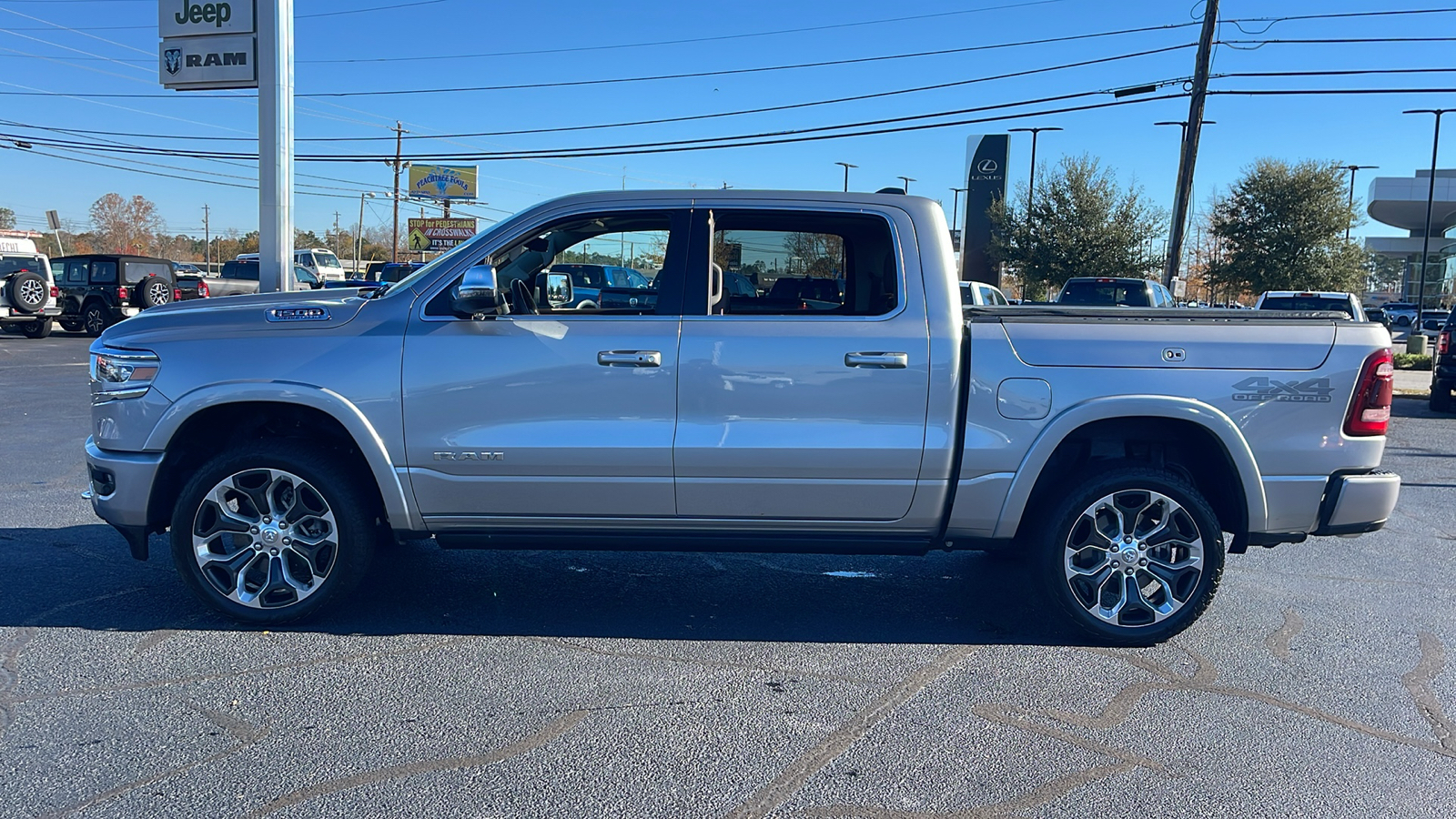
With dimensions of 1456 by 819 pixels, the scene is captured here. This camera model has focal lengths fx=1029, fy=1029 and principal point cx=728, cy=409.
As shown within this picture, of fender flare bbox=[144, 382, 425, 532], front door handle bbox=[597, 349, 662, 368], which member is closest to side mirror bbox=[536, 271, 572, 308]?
front door handle bbox=[597, 349, 662, 368]

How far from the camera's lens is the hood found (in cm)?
446

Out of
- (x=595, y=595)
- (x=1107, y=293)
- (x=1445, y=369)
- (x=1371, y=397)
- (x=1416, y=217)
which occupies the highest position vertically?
(x=1416, y=217)

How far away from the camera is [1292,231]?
106 ft

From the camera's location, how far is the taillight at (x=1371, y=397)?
4.32m

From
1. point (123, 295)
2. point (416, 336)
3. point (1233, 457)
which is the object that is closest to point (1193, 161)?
point (1233, 457)

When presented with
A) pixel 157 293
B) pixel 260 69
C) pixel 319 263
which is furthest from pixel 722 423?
pixel 319 263

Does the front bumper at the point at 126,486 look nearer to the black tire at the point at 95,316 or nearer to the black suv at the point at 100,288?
the black suv at the point at 100,288

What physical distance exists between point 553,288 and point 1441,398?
576 inches

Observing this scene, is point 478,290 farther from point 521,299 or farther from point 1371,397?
point 1371,397

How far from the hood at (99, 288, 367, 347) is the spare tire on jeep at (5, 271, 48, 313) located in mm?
22508

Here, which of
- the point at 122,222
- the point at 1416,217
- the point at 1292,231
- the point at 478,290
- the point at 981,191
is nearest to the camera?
the point at 478,290

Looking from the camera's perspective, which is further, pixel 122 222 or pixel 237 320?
pixel 122 222

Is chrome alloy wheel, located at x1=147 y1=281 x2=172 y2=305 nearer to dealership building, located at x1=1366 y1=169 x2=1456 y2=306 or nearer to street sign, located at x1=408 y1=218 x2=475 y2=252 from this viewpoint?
street sign, located at x1=408 y1=218 x2=475 y2=252

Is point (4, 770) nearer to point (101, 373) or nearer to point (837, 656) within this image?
point (101, 373)
